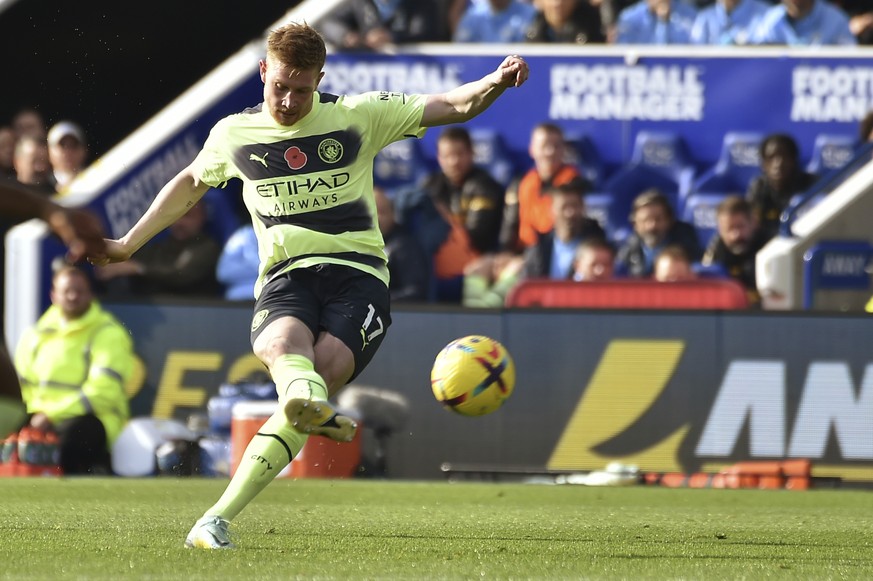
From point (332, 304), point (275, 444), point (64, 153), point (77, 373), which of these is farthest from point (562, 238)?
point (275, 444)

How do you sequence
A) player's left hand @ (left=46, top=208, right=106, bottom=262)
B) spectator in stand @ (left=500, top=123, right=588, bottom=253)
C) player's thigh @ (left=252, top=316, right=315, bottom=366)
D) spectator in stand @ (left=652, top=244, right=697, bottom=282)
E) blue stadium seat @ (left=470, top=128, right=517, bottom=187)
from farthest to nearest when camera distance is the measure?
blue stadium seat @ (left=470, top=128, right=517, bottom=187), spectator in stand @ (left=500, top=123, right=588, bottom=253), spectator in stand @ (left=652, top=244, right=697, bottom=282), player's thigh @ (left=252, top=316, right=315, bottom=366), player's left hand @ (left=46, top=208, right=106, bottom=262)

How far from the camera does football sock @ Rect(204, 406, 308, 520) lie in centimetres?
668

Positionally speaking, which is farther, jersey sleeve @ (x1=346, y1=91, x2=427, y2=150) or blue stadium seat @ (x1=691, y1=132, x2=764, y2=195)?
blue stadium seat @ (x1=691, y1=132, x2=764, y2=195)

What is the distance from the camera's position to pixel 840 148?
16078mm

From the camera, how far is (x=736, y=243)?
47.0 feet

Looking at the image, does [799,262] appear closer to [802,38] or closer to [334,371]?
[802,38]

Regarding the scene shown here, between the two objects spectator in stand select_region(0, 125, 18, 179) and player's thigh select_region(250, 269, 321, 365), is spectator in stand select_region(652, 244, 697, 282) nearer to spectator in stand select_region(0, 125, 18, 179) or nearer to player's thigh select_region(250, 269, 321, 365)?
spectator in stand select_region(0, 125, 18, 179)

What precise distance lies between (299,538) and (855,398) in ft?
21.0

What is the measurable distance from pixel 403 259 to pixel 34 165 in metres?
3.73

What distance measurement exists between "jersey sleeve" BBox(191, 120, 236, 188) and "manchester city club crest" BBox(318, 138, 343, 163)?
0.42 meters

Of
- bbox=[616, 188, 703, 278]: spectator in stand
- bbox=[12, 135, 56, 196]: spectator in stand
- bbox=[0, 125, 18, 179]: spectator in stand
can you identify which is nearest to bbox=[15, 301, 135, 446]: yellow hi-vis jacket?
bbox=[12, 135, 56, 196]: spectator in stand

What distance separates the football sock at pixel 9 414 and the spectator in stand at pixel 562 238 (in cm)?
844

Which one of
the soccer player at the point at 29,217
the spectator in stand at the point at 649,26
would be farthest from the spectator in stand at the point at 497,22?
the soccer player at the point at 29,217

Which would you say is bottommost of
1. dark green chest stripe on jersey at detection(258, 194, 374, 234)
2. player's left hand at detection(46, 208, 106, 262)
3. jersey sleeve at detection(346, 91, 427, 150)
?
dark green chest stripe on jersey at detection(258, 194, 374, 234)
